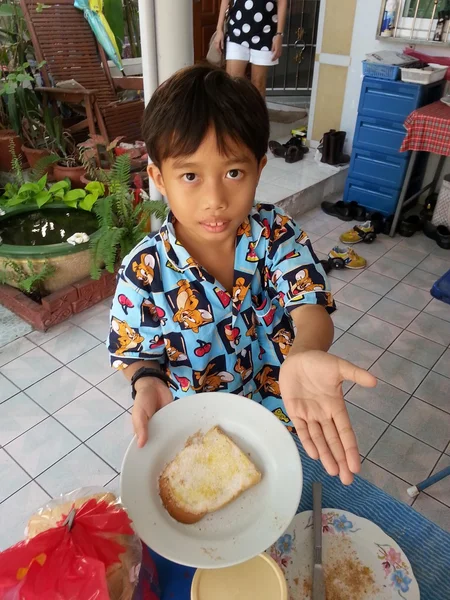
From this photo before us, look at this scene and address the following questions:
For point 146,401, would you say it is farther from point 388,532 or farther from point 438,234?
point 438,234

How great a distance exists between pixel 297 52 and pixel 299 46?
3.0 inches

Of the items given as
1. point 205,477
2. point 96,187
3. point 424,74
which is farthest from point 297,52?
point 205,477

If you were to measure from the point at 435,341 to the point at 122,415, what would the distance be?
1.74m

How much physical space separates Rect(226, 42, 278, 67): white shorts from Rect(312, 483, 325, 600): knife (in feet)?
12.3

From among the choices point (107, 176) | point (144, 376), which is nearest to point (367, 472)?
point (144, 376)

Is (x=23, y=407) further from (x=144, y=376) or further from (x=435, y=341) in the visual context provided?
(x=435, y=341)

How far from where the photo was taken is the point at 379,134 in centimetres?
363

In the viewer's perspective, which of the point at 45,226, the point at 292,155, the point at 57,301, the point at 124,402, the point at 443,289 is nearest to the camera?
the point at 443,289

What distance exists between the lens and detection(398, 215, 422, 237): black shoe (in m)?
3.68

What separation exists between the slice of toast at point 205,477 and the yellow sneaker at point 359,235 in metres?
2.95

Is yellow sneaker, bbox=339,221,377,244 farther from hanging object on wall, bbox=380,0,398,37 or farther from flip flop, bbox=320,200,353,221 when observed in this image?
hanging object on wall, bbox=380,0,398,37

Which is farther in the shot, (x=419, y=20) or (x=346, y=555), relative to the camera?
(x=419, y=20)

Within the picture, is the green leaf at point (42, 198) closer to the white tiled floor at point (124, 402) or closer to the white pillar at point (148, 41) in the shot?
the white tiled floor at point (124, 402)

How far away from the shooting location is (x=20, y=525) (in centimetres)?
168
